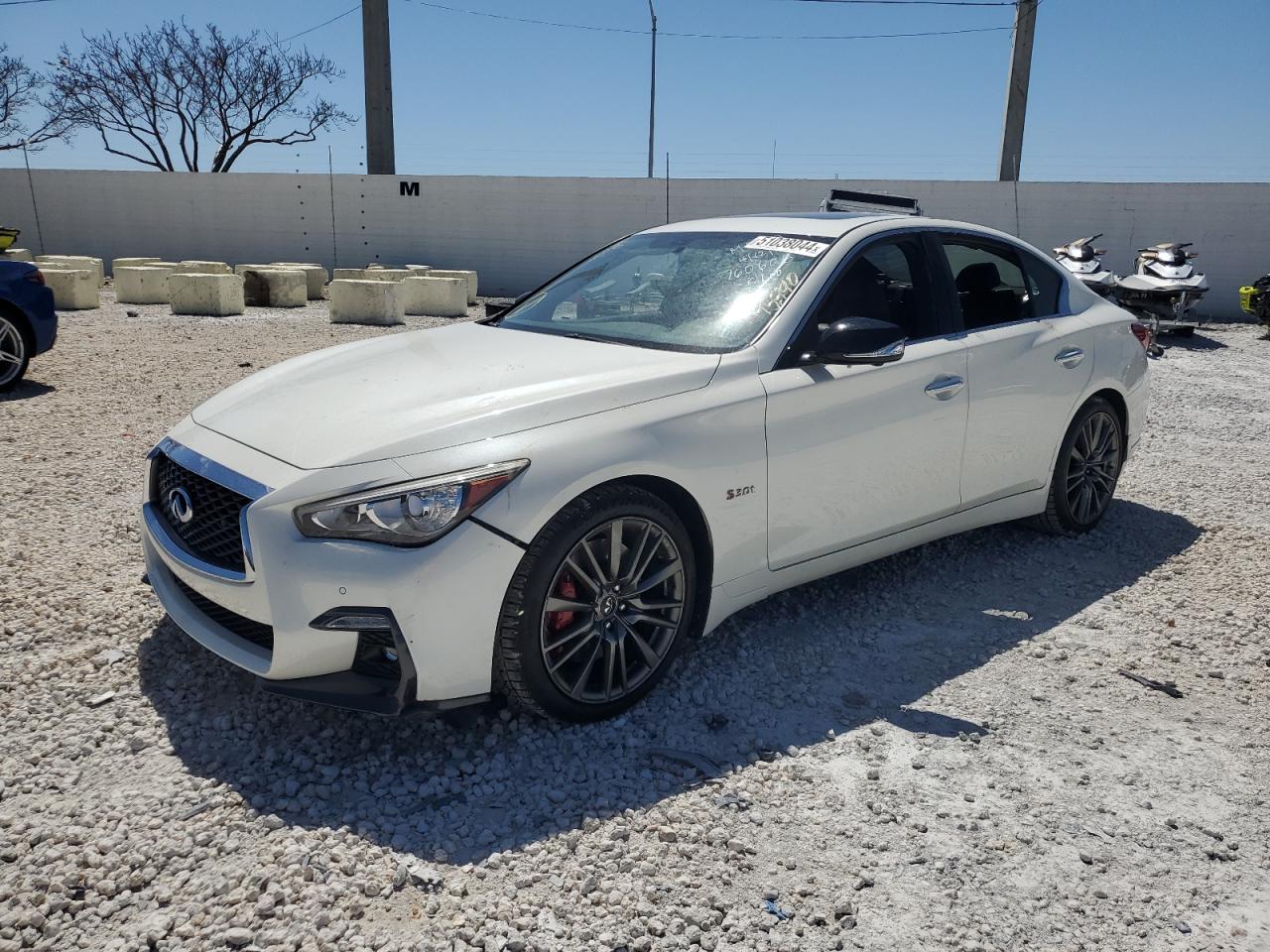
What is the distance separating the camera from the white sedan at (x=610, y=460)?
2.79m

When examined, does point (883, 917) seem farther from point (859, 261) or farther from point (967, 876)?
point (859, 261)

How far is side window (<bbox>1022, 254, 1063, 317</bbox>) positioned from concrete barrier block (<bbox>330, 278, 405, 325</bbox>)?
10.8 meters

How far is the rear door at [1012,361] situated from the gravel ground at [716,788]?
0.59 m

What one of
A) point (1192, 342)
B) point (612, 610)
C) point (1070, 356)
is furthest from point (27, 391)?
point (1192, 342)

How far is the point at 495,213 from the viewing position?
74.2ft

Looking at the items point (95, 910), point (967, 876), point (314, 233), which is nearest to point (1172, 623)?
point (967, 876)

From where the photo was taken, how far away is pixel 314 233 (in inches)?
938

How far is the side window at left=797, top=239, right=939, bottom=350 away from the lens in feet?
12.9

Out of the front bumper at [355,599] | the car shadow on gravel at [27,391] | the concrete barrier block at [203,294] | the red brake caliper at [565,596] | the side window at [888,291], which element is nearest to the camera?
the front bumper at [355,599]

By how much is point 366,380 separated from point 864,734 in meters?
2.11

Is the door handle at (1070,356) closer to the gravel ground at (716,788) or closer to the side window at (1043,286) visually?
the side window at (1043,286)

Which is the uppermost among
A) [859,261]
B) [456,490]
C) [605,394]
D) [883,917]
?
[859,261]

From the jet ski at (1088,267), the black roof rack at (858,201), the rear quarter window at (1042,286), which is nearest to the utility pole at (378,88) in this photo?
the jet ski at (1088,267)

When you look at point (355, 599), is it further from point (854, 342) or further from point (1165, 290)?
point (1165, 290)
